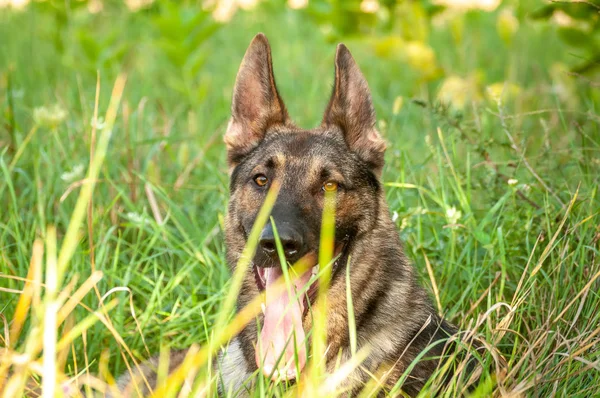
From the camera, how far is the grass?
2.84m

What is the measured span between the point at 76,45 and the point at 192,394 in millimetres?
6318

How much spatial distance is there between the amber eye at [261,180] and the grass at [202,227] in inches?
24.8

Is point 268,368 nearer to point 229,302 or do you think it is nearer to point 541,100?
point 229,302

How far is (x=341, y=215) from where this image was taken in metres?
3.36

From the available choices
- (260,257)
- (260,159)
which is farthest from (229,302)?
(260,159)

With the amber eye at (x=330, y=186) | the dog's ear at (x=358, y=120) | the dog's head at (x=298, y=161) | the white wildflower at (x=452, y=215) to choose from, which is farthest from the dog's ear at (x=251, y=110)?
the white wildflower at (x=452, y=215)

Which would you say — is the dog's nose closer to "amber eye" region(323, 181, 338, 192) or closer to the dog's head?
the dog's head

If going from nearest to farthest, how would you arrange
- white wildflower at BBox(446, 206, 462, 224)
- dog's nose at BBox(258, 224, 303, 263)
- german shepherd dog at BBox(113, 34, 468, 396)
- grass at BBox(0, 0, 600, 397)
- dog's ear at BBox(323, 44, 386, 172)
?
grass at BBox(0, 0, 600, 397) < dog's nose at BBox(258, 224, 303, 263) < german shepherd dog at BBox(113, 34, 468, 396) < dog's ear at BBox(323, 44, 386, 172) < white wildflower at BBox(446, 206, 462, 224)

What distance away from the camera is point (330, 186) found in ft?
11.2

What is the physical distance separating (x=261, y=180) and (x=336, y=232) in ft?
1.62

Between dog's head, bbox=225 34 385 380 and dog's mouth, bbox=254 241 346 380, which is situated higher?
dog's head, bbox=225 34 385 380

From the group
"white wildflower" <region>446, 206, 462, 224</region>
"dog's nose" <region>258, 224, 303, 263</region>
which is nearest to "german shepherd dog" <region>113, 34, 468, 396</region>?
"dog's nose" <region>258, 224, 303, 263</region>

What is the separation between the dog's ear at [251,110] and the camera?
12.3 ft

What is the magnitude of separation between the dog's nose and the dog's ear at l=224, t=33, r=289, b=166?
0.92 metres
